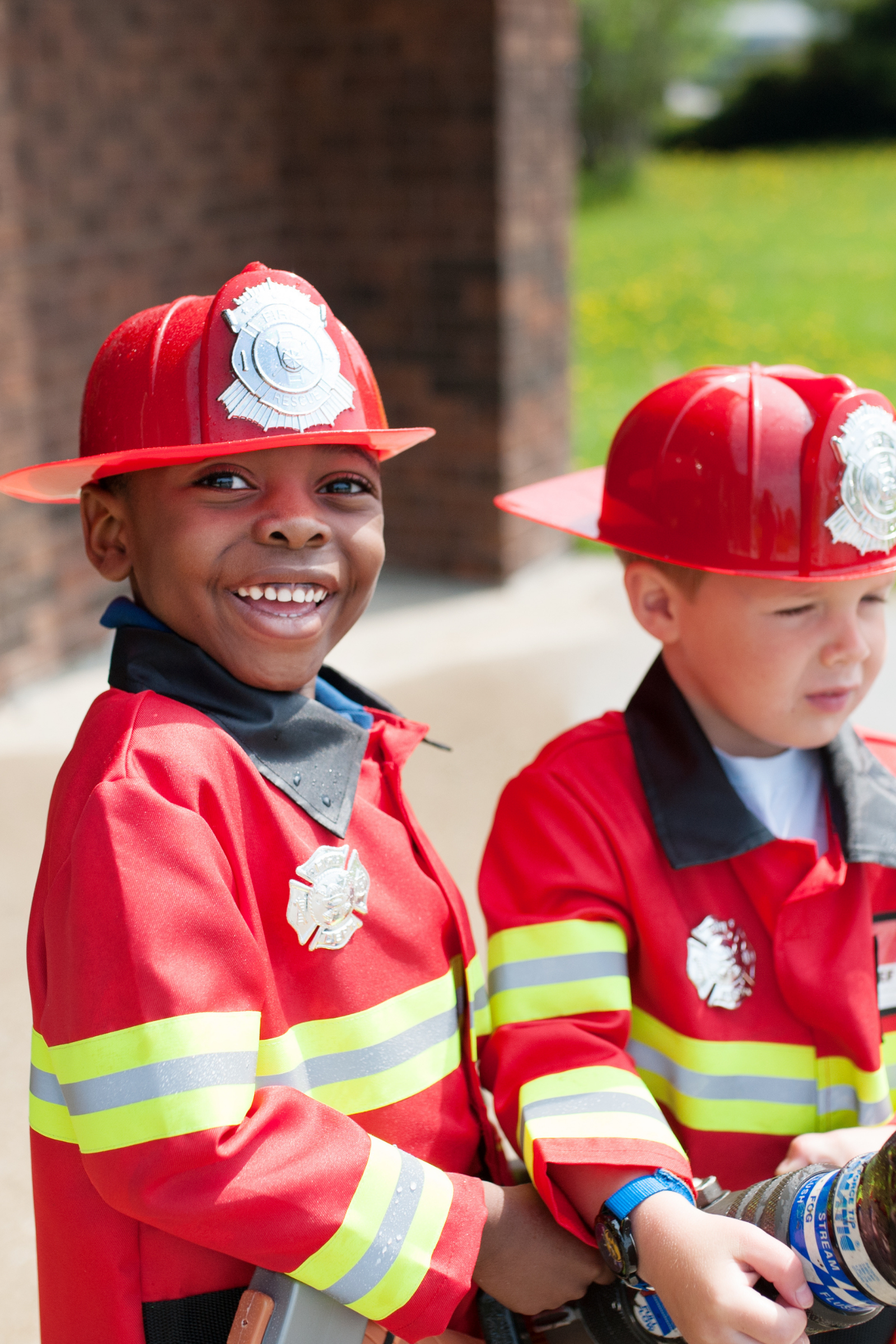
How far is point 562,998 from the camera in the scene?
174 cm

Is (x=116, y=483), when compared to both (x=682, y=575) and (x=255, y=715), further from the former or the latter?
(x=682, y=575)

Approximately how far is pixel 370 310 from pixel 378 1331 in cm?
501

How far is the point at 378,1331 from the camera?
156cm

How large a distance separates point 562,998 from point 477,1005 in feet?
0.48

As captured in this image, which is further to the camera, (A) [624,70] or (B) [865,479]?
(A) [624,70]

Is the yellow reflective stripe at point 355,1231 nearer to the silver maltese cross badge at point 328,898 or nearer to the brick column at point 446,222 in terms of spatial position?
the silver maltese cross badge at point 328,898

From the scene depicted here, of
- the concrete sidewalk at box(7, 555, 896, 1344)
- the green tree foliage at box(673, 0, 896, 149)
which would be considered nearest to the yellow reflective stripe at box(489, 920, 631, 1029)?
the concrete sidewalk at box(7, 555, 896, 1344)

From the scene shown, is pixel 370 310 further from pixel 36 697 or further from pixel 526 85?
pixel 36 697

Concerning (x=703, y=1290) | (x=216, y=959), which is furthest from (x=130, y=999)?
(x=703, y=1290)

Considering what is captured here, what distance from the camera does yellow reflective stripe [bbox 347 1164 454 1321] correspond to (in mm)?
1480

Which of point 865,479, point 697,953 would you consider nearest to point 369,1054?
point 697,953

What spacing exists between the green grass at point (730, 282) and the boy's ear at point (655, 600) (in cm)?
699

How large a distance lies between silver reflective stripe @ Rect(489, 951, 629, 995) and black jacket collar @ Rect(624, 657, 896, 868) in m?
0.15

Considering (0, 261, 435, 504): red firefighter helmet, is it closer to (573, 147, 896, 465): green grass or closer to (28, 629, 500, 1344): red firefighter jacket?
(28, 629, 500, 1344): red firefighter jacket
